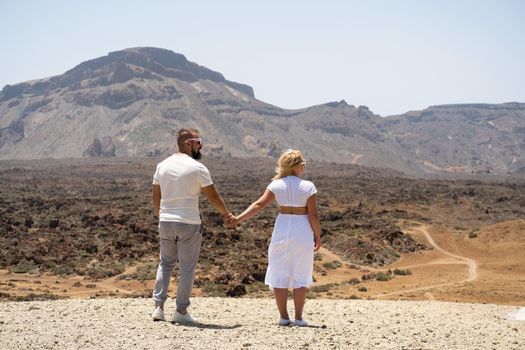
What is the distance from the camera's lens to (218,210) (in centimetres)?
667

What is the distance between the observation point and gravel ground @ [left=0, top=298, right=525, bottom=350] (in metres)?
5.91

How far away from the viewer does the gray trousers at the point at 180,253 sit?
658cm

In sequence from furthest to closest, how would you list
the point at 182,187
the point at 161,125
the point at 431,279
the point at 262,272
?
the point at 161,125 → the point at 262,272 → the point at 431,279 → the point at 182,187

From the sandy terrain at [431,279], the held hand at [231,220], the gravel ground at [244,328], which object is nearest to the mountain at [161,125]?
the sandy terrain at [431,279]

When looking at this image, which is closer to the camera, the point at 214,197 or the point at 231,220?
the point at 214,197

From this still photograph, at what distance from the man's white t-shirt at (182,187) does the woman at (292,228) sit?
0.61 meters

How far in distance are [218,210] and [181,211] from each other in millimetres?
411

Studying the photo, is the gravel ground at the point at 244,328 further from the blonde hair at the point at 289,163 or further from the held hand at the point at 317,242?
the blonde hair at the point at 289,163

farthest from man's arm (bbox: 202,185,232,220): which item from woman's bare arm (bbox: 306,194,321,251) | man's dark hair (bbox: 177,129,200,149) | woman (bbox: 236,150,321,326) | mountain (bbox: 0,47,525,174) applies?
mountain (bbox: 0,47,525,174)

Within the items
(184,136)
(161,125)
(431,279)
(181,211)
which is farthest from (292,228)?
(161,125)

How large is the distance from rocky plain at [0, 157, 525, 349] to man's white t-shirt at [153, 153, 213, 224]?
1223 millimetres

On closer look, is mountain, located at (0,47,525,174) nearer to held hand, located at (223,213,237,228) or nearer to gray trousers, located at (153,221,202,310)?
held hand, located at (223,213,237,228)

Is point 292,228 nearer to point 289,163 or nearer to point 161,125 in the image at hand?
point 289,163

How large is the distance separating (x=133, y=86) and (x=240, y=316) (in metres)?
171
